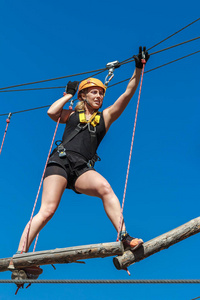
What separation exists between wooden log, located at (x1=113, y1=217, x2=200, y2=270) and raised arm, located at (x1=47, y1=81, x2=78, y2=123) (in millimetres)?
1821

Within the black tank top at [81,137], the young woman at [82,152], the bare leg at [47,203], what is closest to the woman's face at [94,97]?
the young woman at [82,152]

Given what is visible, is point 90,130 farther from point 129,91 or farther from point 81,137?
point 129,91

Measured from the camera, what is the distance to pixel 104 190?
503 centimetres

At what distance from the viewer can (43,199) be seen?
205 inches

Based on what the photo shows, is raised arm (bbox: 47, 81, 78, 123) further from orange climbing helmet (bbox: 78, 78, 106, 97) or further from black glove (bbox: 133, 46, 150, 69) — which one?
black glove (bbox: 133, 46, 150, 69)

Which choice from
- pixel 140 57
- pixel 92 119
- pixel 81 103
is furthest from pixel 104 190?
pixel 140 57

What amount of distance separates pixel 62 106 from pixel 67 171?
78 centimetres

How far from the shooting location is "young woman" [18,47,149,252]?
16.6 feet

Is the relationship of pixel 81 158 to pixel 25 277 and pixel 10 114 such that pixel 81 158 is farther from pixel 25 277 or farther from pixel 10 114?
pixel 10 114

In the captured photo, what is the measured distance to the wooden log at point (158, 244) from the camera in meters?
4.61

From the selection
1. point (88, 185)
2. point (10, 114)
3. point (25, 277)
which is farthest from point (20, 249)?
point (10, 114)

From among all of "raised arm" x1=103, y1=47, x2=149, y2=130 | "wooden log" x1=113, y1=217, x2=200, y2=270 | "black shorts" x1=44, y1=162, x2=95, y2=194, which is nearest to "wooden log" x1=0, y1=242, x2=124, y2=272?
"wooden log" x1=113, y1=217, x2=200, y2=270

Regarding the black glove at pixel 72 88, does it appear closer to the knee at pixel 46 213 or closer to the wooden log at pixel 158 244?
the knee at pixel 46 213

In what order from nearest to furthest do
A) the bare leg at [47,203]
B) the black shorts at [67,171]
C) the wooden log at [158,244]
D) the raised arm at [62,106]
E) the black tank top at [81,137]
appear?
the wooden log at [158,244] < the bare leg at [47,203] < the black shorts at [67,171] < the black tank top at [81,137] < the raised arm at [62,106]
